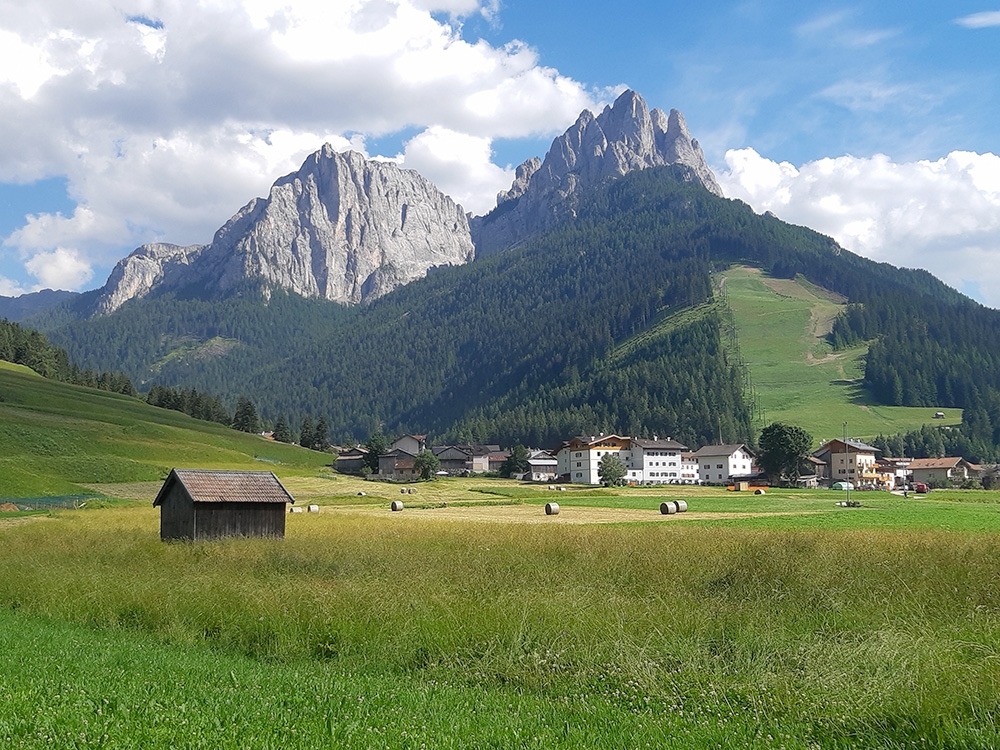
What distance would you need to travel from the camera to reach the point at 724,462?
6314 inches

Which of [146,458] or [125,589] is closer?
[125,589]

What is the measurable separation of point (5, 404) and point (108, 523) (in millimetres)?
76558

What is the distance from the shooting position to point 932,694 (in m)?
9.84

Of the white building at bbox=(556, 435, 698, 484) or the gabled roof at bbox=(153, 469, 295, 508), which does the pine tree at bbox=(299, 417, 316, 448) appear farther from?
the gabled roof at bbox=(153, 469, 295, 508)

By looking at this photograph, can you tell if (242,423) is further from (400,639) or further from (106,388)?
(400,639)

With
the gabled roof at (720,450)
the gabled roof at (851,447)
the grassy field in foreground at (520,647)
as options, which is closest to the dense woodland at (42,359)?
the gabled roof at (720,450)

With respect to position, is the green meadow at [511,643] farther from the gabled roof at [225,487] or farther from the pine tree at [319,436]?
the pine tree at [319,436]

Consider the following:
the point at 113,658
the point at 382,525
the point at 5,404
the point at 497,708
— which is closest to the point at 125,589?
the point at 113,658

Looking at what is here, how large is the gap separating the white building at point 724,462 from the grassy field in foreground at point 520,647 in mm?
139022

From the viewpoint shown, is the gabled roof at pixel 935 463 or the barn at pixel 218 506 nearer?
the barn at pixel 218 506

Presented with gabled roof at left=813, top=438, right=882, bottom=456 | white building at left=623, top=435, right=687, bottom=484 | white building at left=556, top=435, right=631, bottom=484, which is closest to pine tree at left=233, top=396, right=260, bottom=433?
white building at left=556, top=435, right=631, bottom=484

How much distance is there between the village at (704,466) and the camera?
150 metres

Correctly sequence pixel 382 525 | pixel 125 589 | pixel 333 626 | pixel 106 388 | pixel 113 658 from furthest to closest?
pixel 106 388, pixel 382 525, pixel 125 589, pixel 333 626, pixel 113 658

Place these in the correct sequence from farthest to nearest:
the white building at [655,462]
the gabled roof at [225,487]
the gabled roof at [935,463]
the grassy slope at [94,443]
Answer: the white building at [655,462]
the gabled roof at [935,463]
the grassy slope at [94,443]
the gabled roof at [225,487]
